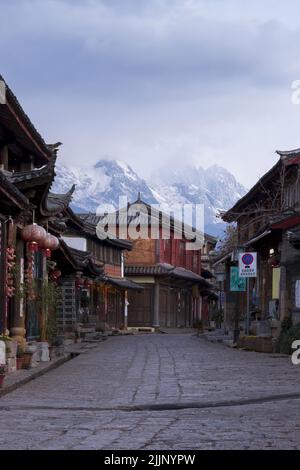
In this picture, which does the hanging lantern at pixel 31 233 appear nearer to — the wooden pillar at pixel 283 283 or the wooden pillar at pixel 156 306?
the wooden pillar at pixel 283 283

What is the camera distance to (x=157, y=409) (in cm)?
1228

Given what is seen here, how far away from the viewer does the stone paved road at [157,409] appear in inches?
359

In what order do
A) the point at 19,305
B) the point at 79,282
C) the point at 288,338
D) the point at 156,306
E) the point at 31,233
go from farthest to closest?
the point at 156,306 < the point at 79,282 < the point at 288,338 < the point at 19,305 < the point at 31,233

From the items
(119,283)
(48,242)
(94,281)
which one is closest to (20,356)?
(48,242)

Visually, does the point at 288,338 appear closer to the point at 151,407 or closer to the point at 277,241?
the point at 277,241

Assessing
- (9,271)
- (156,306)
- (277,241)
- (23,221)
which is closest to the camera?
(9,271)

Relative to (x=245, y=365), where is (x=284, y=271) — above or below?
above

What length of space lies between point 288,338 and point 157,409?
1345 cm

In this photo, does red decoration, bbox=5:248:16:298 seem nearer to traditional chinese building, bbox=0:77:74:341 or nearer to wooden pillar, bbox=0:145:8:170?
traditional chinese building, bbox=0:77:74:341

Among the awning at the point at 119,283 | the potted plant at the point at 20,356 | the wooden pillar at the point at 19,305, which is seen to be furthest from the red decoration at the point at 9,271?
the awning at the point at 119,283

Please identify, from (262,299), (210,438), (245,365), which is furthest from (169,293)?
(210,438)
